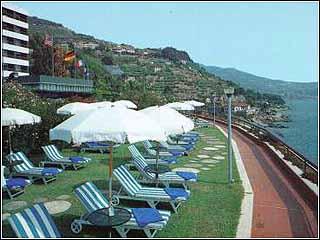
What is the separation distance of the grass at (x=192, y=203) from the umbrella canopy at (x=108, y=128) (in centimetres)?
162

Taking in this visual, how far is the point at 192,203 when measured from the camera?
880 cm

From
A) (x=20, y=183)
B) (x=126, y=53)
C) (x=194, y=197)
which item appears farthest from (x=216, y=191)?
(x=126, y=53)

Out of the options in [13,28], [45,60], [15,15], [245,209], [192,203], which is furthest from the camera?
[45,60]

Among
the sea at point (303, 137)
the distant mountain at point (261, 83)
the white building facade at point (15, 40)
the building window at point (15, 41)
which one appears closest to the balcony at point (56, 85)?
the white building facade at point (15, 40)

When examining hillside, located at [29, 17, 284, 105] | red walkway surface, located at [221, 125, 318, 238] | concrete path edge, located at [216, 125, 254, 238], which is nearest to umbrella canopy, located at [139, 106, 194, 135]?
concrete path edge, located at [216, 125, 254, 238]

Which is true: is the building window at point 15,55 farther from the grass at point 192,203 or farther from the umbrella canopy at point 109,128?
the umbrella canopy at point 109,128

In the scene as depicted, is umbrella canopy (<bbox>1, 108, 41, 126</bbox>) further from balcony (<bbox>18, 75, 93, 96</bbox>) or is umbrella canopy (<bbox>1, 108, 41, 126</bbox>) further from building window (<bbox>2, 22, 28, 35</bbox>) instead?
building window (<bbox>2, 22, 28, 35</bbox>)

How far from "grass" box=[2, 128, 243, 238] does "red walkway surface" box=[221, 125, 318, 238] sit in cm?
45

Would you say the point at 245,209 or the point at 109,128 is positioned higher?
the point at 109,128

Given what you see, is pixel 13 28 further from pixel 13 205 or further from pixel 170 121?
pixel 13 205

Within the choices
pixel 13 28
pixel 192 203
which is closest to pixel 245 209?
pixel 192 203

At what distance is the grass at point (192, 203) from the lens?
707 cm

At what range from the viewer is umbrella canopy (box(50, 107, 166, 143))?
6.98 m

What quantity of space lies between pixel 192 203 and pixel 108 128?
2921mm
